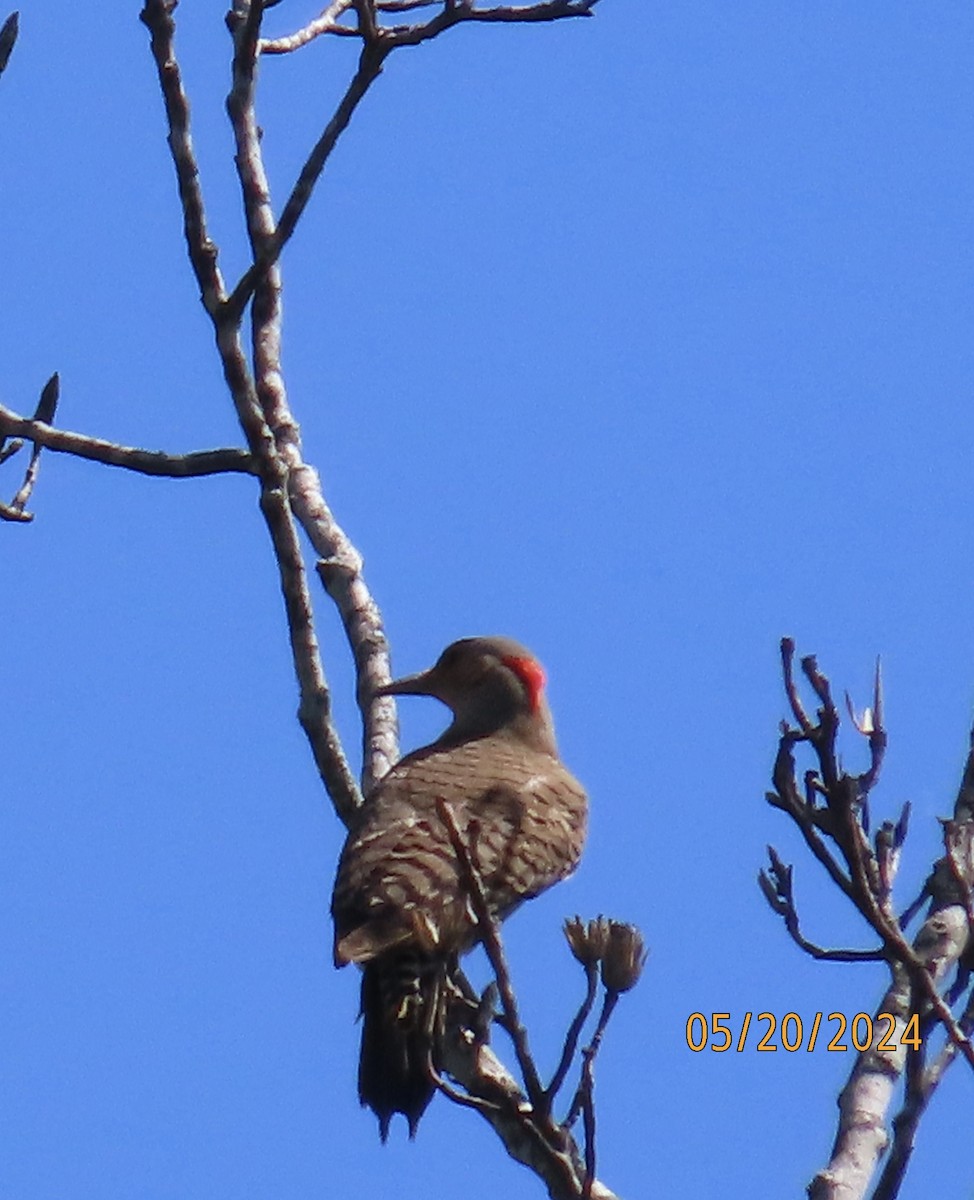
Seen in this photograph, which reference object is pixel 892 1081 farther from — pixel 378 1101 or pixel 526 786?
pixel 526 786

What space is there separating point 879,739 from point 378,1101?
1.75m

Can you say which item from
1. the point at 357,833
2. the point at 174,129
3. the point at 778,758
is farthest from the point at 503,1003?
the point at 174,129

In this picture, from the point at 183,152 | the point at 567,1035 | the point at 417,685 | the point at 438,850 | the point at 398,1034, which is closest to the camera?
the point at 567,1035

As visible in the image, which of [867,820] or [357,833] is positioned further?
[357,833]

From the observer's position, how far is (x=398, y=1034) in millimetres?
5285

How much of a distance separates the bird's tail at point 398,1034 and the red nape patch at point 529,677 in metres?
2.38

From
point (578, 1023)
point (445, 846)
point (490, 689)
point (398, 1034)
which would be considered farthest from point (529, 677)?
point (578, 1023)

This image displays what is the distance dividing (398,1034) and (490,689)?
2.64 meters

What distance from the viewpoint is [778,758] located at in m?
4.10

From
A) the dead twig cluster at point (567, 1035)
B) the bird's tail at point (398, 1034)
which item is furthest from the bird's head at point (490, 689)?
the dead twig cluster at point (567, 1035)

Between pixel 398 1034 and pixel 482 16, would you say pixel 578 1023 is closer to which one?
pixel 398 1034

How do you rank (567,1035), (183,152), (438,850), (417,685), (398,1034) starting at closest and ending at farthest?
(567,1035) < (398,1034) < (183,152) < (438,850) < (417,685)

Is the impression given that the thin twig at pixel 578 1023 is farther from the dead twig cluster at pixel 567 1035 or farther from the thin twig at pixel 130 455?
the thin twig at pixel 130 455

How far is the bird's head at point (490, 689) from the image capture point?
7734 millimetres
